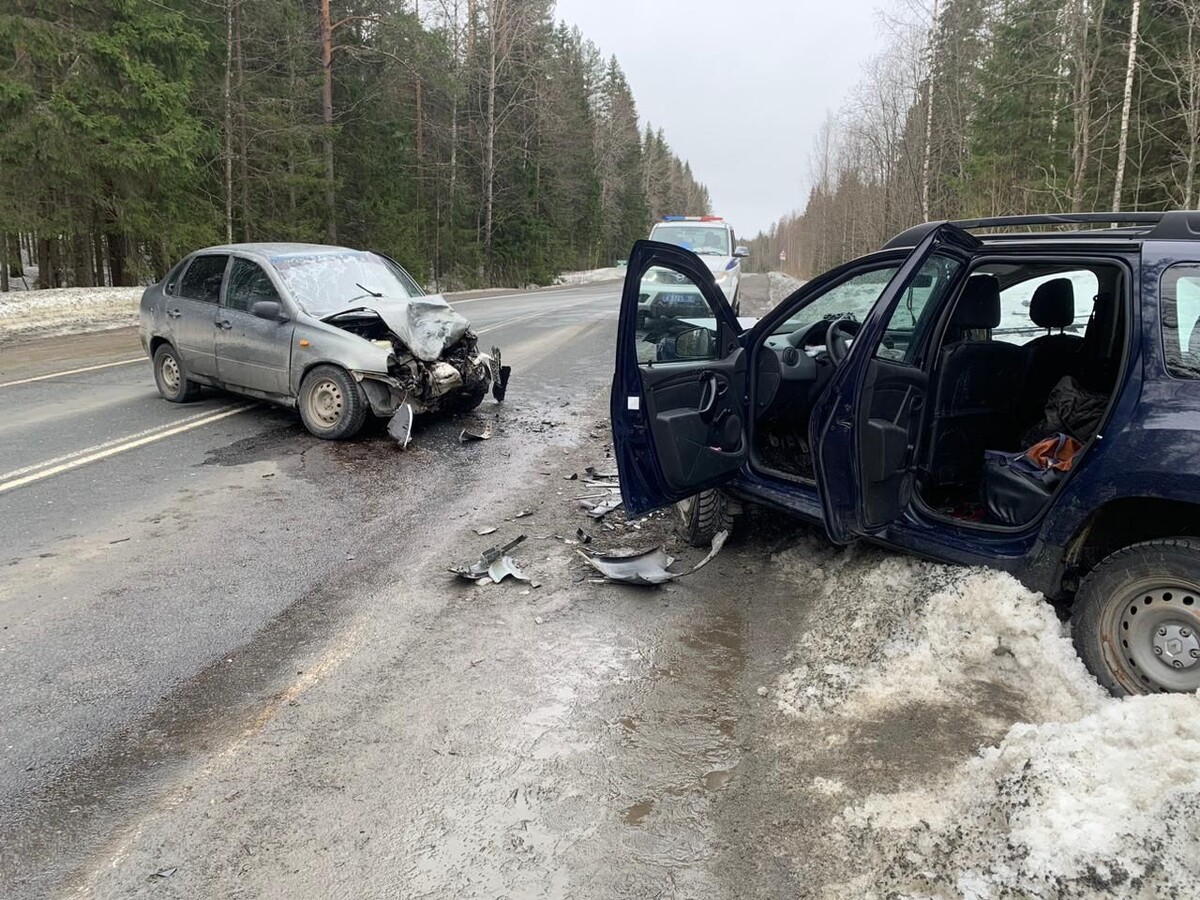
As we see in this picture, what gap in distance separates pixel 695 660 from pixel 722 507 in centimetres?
143

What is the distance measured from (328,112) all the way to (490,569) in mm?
26058

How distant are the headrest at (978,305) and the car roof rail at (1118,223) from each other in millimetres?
336

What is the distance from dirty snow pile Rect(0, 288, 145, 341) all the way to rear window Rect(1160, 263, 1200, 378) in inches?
649

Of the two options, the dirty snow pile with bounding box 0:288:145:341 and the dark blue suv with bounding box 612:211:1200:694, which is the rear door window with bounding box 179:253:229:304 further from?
the dirty snow pile with bounding box 0:288:145:341

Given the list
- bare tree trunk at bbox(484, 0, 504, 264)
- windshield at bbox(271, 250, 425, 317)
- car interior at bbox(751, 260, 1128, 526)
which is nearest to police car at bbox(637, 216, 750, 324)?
windshield at bbox(271, 250, 425, 317)

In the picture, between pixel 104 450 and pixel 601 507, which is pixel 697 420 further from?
pixel 104 450

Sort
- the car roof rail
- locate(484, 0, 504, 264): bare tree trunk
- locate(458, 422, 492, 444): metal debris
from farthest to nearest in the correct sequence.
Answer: locate(484, 0, 504, 264): bare tree trunk → locate(458, 422, 492, 444): metal debris → the car roof rail

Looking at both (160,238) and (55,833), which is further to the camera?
(160,238)

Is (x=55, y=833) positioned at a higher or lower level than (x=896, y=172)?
lower

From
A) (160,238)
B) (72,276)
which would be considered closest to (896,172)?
(160,238)

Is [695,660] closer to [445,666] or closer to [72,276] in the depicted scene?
[445,666]

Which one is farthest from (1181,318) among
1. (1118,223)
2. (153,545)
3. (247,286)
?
(247,286)

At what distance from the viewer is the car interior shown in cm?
403

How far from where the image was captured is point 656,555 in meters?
4.79
